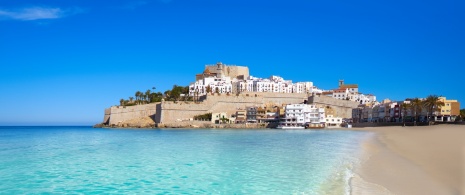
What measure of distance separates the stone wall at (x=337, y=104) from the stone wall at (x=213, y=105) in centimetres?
565

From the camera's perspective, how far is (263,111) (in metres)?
57.0

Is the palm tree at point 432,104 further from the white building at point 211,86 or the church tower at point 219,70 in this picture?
the church tower at point 219,70

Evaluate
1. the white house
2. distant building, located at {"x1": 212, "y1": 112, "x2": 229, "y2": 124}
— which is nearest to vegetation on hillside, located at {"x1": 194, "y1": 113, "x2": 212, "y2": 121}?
distant building, located at {"x1": 212, "y1": 112, "x2": 229, "y2": 124}

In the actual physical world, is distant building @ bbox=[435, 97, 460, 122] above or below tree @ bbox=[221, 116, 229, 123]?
above

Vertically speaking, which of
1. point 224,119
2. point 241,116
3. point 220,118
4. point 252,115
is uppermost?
point 252,115

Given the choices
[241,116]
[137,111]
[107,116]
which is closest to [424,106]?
Answer: [241,116]

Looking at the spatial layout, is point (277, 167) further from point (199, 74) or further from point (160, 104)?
point (199, 74)

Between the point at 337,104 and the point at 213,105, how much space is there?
69.8 ft

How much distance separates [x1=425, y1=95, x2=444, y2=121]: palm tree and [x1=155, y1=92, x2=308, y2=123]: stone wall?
75.0 feet

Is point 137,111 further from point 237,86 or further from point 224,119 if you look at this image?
point 237,86

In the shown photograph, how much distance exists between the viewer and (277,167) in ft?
31.5

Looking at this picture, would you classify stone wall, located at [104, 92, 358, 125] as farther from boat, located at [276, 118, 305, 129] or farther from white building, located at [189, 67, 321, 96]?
white building, located at [189, 67, 321, 96]

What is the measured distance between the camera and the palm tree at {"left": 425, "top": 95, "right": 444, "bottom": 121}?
44.9m

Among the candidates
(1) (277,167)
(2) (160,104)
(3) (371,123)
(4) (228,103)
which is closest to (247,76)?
(4) (228,103)
